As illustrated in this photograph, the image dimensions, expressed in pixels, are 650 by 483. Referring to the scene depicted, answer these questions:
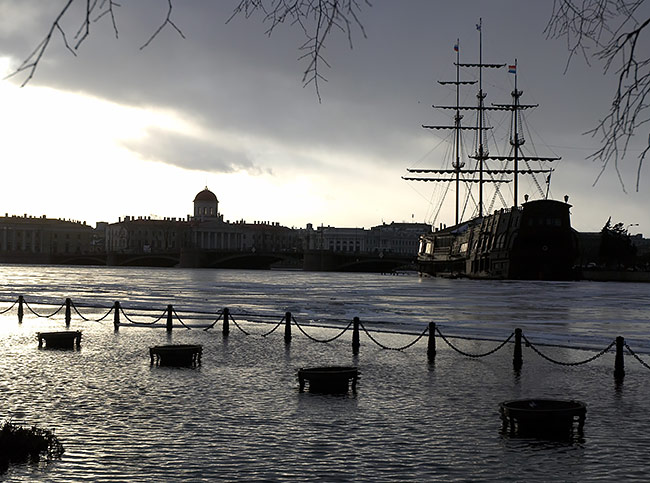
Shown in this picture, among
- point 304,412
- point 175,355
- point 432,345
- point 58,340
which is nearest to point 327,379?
point 304,412

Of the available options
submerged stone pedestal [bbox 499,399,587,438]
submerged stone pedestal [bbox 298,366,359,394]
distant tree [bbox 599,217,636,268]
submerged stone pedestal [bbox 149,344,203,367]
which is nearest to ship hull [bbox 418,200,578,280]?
distant tree [bbox 599,217,636,268]

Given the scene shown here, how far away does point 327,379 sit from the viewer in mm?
15688

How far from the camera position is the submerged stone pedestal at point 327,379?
51.5 feet

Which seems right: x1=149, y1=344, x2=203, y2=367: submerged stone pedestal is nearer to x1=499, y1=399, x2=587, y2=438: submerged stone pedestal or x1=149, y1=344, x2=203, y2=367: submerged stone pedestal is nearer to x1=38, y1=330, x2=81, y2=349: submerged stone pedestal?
x1=38, y1=330, x2=81, y2=349: submerged stone pedestal

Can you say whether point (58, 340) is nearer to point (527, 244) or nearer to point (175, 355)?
point (175, 355)

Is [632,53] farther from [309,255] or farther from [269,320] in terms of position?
[309,255]

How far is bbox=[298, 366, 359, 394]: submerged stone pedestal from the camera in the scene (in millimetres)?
15688

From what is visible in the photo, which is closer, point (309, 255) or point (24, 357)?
point (24, 357)

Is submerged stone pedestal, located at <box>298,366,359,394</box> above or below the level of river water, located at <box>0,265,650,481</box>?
above

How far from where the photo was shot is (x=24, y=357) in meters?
20.3

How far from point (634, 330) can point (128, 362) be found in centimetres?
2284

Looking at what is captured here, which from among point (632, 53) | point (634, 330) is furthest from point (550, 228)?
point (632, 53)

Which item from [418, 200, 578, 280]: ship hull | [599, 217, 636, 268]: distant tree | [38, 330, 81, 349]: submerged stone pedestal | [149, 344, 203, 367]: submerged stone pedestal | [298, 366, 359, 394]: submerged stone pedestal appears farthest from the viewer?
[599, 217, 636, 268]: distant tree

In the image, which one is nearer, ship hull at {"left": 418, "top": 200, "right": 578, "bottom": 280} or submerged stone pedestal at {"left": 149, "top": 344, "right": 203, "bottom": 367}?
submerged stone pedestal at {"left": 149, "top": 344, "right": 203, "bottom": 367}
